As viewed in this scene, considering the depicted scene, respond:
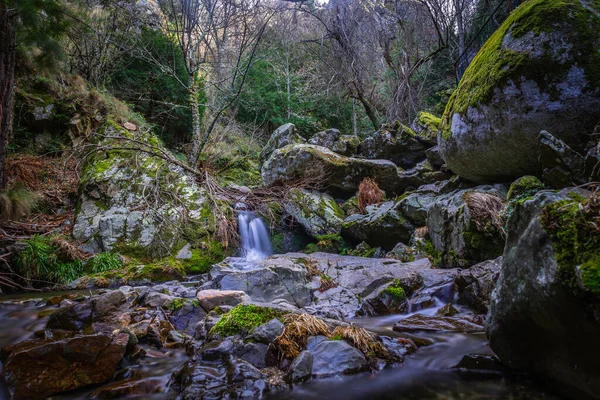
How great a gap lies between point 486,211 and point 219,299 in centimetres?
447

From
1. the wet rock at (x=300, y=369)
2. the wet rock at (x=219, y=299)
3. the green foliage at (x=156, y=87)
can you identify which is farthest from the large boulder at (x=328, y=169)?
the wet rock at (x=300, y=369)

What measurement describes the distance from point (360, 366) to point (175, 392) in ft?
4.89

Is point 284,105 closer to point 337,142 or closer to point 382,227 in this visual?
point 337,142

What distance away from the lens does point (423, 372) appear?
270 cm

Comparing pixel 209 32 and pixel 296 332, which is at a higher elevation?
pixel 209 32

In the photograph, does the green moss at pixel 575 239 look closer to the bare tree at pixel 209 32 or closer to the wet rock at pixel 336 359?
the wet rock at pixel 336 359

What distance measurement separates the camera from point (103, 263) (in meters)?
7.05

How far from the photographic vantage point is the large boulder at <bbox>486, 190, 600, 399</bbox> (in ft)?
5.06

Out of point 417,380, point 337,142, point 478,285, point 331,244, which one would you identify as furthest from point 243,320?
point 337,142

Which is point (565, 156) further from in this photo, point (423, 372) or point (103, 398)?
point (103, 398)

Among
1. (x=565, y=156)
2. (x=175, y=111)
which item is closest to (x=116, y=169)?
(x=175, y=111)

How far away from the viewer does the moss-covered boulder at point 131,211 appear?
7.57m

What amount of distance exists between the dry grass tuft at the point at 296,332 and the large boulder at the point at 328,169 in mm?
6919

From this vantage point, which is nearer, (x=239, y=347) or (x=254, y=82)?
(x=239, y=347)
